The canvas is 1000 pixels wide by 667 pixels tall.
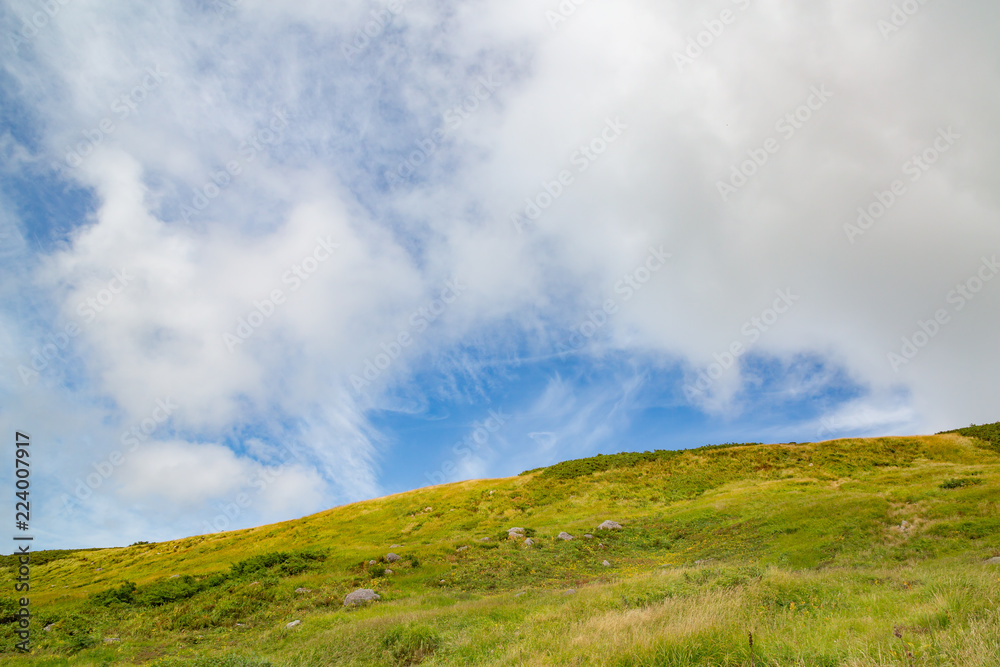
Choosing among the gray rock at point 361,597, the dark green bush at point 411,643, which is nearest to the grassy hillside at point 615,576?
the dark green bush at point 411,643

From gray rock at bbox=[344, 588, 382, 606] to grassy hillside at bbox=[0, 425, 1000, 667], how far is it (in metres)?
0.56

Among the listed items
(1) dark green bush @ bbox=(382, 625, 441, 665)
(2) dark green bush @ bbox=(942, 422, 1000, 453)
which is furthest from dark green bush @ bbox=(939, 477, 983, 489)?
(1) dark green bush @ bbox=(382, 625, 441, 665)

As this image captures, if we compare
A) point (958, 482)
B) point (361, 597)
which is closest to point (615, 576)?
point (361, 597)

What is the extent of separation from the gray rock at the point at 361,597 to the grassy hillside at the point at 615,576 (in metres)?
0.56

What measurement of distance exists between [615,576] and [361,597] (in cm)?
1183

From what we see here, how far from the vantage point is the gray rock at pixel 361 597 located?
21.0m

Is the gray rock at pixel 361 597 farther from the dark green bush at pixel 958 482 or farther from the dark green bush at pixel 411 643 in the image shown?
the dark green bush at pixel 958 482

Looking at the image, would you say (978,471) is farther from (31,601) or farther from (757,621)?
(31,601)

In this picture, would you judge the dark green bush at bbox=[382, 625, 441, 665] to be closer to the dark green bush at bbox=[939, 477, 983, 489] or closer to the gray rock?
the gray rock

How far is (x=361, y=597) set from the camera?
2153 cm

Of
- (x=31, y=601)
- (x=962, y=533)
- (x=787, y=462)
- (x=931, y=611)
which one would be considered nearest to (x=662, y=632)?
(x=931, y=611)

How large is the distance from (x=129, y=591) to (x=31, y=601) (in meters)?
8.64

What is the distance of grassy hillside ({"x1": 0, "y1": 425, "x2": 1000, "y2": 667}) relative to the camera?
8.89 m

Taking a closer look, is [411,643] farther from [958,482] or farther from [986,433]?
[986,433]
